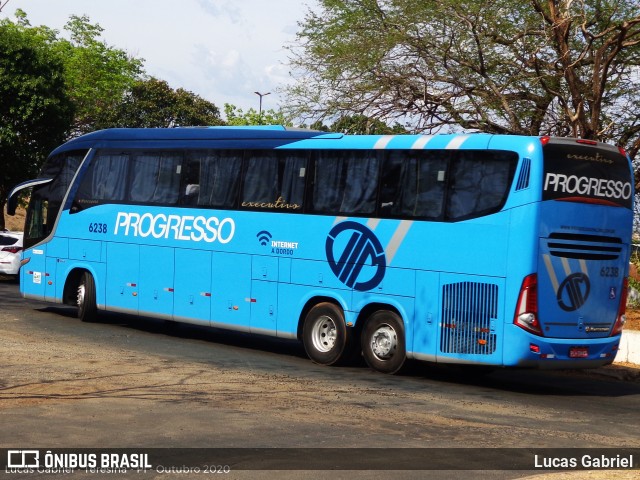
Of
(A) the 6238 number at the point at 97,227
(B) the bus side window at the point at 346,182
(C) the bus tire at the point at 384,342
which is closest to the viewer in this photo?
(C) the bus tire at the point at 384,342

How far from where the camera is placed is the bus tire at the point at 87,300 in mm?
21719

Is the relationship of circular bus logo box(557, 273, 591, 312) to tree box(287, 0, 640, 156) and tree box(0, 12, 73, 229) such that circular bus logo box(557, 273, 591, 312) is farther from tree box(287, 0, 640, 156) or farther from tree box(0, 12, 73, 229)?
tree box(0, 12, 73, 229)

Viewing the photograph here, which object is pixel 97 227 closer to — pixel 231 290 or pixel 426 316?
pixel 231 290

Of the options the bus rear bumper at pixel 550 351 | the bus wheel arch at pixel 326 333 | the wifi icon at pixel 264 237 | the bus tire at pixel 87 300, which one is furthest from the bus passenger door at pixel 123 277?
the bus rear bumper at pixel 550 351

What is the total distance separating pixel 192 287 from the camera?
19.5 metres

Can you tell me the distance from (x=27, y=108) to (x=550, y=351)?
29340 mm

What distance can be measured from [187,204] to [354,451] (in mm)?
10601

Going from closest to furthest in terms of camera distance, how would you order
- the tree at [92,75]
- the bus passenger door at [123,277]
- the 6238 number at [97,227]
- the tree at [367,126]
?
the bus passenger door at [123,277]
the 6238 number at [97,227]
the tree at [367,126]
the tree at [92,75]

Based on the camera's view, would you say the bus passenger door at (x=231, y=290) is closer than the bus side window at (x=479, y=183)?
No

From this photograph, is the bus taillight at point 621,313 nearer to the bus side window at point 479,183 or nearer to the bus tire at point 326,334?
the bus side window at point 479,183

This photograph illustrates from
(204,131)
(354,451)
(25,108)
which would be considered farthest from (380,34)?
(25,108)

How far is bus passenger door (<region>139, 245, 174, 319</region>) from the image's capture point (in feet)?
65.5

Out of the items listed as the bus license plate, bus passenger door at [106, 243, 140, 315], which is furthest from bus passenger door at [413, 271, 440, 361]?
bus passenger door at [106, 243, 140, 315]
